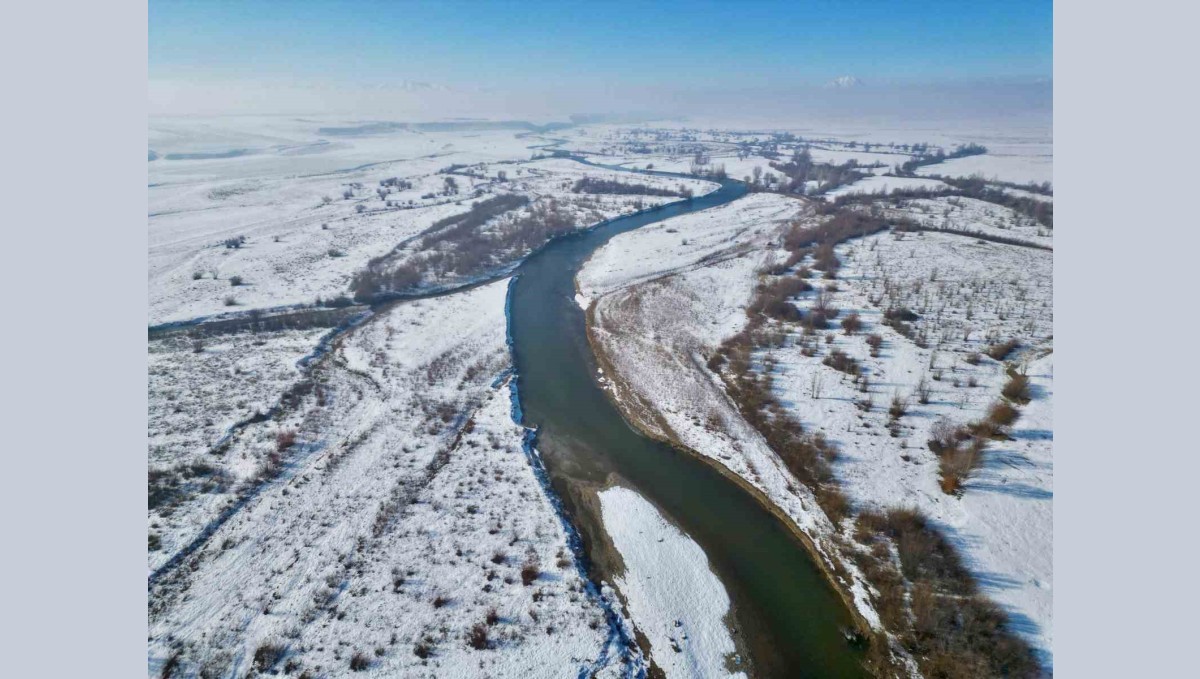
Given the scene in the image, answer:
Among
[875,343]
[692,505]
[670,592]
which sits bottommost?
[670,592]

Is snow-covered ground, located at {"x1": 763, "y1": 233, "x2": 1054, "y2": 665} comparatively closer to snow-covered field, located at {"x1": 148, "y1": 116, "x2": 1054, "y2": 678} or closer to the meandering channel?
snow-covered field, located at {"x1": 148, "y1": 116, "x2": 1054, "y2": 678}

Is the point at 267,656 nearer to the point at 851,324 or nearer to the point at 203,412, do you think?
the point at 203,412

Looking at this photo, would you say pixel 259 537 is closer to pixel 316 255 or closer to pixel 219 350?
pixel 219 350

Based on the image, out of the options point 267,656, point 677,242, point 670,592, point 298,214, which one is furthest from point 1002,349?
point 298,214

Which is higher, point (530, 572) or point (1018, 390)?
point (1018, 390)

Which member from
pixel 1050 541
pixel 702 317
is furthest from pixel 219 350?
pixel 1050 541

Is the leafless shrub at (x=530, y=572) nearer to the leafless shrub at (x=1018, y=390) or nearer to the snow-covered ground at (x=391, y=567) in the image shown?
the snow-covered ground at (x=391, y=567)
